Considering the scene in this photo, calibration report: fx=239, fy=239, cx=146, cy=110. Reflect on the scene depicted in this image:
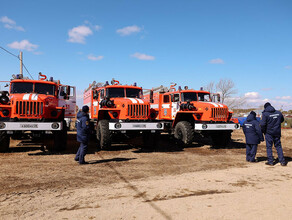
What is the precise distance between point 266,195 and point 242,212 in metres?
1.01

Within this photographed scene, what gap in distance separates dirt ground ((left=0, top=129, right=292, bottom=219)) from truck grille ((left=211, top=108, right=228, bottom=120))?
270 cm

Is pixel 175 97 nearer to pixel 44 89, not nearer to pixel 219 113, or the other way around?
pixel 219 113

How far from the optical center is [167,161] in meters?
7.04

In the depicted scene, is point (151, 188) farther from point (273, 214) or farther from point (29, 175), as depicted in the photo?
point (29, 175)

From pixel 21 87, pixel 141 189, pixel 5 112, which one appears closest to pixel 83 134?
pixel 141 189

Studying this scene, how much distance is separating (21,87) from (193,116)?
21.7 ft

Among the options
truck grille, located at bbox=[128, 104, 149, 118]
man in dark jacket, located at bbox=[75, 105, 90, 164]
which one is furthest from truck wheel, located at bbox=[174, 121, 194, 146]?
man in dark jacket, located at bbox=[75, 105, 90, 164]

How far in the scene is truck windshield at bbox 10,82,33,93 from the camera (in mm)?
8602

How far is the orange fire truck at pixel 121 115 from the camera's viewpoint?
7941 mm

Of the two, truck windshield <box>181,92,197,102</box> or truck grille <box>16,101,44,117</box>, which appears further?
truck windshield <box>181,92,197,102</box>

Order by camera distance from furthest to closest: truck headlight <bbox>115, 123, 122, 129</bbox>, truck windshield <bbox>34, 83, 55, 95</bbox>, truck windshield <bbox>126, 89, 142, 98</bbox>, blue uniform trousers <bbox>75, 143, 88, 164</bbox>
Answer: truck windshield <bbox>126, 89, 142, 98</bbox> < truck windshield <bbox>34, 83, 55, 95</bbox> < truck headlight <bbox>115, 123, 122, 129</bbox> < blue uniform trousers <bbox>75, 143, 88, 164</bbox>

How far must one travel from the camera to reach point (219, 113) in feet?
31.1

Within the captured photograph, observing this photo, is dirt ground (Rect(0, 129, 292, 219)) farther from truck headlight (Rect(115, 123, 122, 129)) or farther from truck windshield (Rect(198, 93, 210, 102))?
truck windshield (Rect(198, 93, 210, 102))

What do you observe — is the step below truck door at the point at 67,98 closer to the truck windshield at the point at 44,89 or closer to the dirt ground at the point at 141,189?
the truck windshield at the point at 44,89
